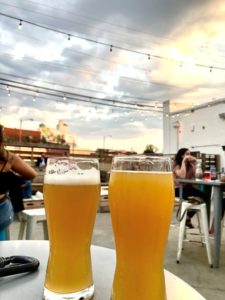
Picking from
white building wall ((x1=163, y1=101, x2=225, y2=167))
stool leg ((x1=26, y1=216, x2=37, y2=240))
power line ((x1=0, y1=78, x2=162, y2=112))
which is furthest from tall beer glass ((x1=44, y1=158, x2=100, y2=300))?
white building wall ((x1=163, y1=101, x2=225, y2=167))

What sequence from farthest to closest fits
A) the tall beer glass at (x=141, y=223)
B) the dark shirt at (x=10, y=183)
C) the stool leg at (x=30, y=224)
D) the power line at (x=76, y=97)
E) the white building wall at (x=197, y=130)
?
the white building wall at (x=197, y=130) < the power line at (x=76, y=97) < the stool leg at (x=30, y=224) < the dark shirt at (x=10, y=183) < the tall beer glass at (x=141, y=223)

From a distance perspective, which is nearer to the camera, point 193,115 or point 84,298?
point 84,298

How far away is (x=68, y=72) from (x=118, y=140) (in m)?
7.70

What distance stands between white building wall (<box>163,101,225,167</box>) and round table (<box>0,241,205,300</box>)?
12332 millimetres

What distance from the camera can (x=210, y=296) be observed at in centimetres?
213

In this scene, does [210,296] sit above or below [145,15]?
below

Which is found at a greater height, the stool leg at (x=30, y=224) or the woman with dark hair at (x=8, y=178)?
the woman with dark hair at (x=8, y=178)

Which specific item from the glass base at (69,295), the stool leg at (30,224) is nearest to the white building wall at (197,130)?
the stool leg at (30,224)

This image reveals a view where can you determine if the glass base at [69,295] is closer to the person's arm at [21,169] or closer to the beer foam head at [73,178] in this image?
the beer foam head at [73,178]

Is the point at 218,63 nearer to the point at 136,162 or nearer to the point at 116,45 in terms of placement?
the point at 116,45

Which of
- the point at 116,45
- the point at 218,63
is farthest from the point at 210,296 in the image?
the point at 218,63

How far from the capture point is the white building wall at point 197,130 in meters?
12.2

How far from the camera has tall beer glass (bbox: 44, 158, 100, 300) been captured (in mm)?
465

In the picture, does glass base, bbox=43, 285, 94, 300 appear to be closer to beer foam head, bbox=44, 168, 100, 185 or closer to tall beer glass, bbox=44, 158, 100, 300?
tall beer glass, bbox=44, 158, 100, 300
